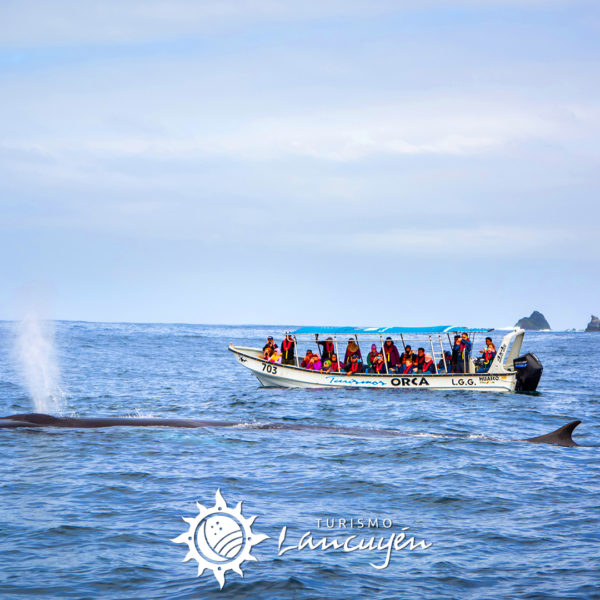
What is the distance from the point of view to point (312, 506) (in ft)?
39.5

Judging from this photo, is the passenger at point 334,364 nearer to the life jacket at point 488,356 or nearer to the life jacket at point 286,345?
the life jacket at point 286,345

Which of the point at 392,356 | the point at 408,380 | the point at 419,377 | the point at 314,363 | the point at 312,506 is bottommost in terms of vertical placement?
the point at 312,506

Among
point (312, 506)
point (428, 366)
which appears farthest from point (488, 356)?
point (312, 506)

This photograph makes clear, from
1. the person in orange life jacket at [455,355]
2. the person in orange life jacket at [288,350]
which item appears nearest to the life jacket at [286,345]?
the person in orange life jacket at [288,350]

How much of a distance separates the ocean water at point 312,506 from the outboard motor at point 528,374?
30.2 ft

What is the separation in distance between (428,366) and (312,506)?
22.9 meters

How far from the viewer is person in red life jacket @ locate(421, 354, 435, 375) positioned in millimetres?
34094

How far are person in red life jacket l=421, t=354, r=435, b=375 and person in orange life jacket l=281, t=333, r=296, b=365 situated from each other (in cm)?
626

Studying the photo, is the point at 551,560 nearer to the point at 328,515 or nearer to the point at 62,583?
the point at 328,515

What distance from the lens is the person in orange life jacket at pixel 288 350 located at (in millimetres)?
34938

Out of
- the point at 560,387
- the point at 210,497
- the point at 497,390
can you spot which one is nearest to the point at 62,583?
the point at 210,497

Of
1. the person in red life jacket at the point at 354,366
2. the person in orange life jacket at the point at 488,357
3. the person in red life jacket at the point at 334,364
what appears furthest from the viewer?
the person in orange life jacket at the point at 488,357

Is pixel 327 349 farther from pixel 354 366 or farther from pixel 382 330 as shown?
pixel 382 330

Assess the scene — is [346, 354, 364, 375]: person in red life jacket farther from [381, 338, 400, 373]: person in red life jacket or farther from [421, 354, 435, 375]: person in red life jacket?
[421, 354, 435, 375]: person in red life jacket
